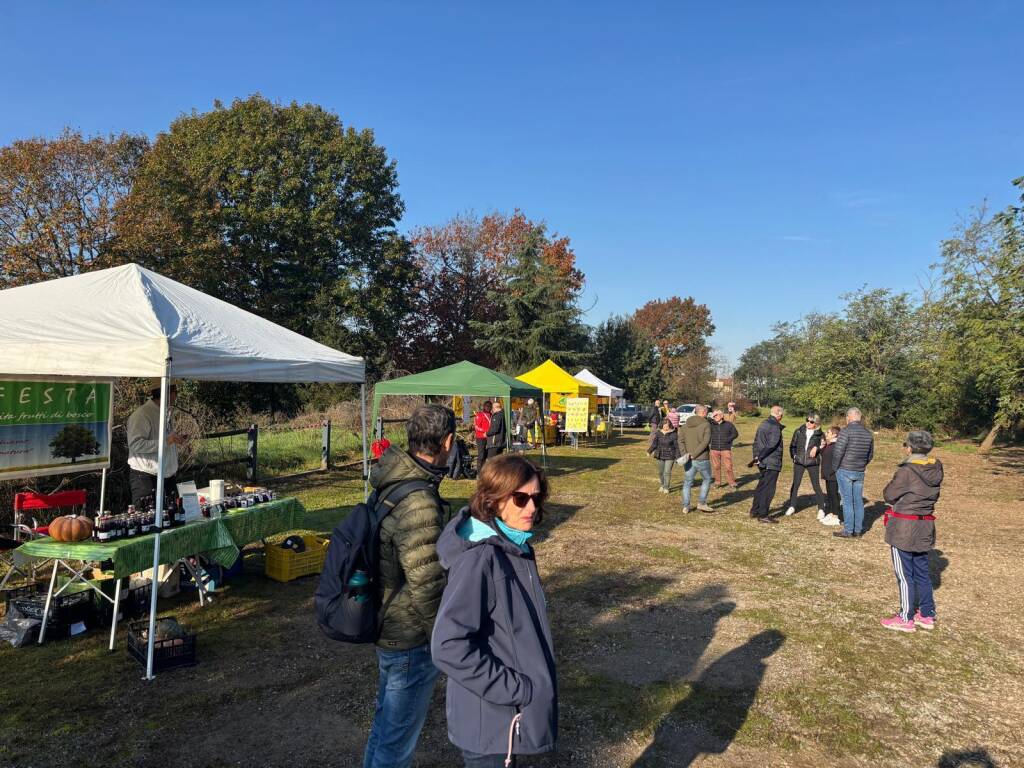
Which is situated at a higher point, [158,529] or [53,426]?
[53,426]

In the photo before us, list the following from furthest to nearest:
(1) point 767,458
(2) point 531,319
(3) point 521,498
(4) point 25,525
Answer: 1. (2) point 531,319
2. (1) point 767,458
3. (4) point 25,525
4. (3) point 521,498

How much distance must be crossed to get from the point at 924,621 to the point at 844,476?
3494 millimetres

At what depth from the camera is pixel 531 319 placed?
3406 cm

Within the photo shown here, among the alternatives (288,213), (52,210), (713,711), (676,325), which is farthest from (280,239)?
(676,325)

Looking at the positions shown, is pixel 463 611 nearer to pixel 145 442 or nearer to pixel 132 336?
pixel 132 336

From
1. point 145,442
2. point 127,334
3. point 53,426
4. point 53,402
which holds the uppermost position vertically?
point 127,334

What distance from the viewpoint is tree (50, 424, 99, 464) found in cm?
629

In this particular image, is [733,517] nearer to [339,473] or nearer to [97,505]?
[339,473]

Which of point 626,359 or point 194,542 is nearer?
point 194,542

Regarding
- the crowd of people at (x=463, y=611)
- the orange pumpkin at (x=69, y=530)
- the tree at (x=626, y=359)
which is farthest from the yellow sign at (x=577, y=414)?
the tree at (x=626, y=359)

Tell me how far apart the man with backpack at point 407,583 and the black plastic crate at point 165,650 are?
2685 mm

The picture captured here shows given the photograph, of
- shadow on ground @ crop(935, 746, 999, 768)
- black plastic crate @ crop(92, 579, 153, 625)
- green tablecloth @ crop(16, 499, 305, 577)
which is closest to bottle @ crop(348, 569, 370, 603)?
green tablecloth @ crop(16, 499, 305, 577)

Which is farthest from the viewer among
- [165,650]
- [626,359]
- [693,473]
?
[626,359]

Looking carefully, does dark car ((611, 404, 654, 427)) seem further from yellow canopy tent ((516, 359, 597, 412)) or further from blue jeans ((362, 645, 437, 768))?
blue jeans ((362, 645, 437, 768))
